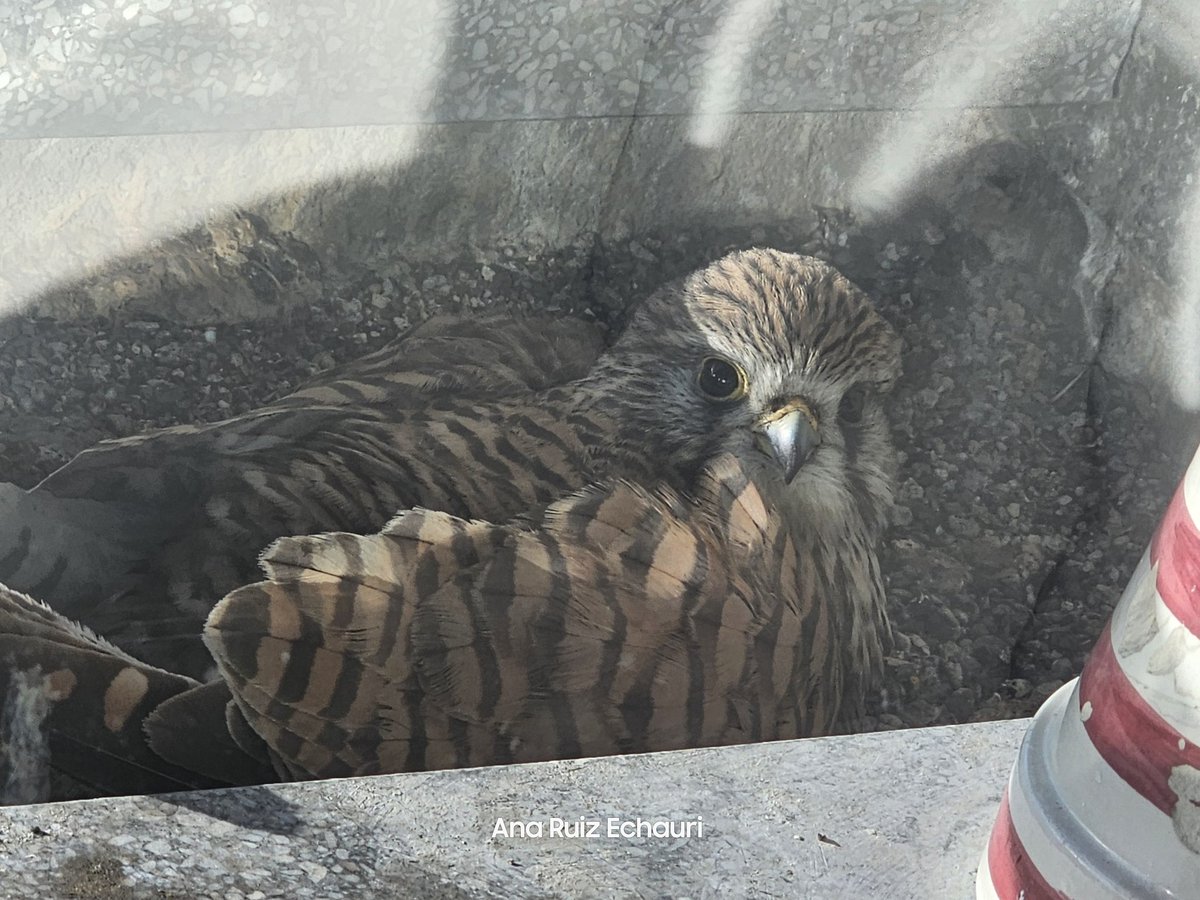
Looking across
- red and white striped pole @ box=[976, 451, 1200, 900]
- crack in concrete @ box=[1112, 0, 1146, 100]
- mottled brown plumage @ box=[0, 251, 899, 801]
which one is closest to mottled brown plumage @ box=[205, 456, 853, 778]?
mottled brown plumage @ box=[0, 251, 899, 801]

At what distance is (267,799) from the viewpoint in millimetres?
1515

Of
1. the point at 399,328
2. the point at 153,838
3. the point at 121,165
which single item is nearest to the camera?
the point at 121,165

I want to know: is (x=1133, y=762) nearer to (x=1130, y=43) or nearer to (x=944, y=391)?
(x=944, y=391)

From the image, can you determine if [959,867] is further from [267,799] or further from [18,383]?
[18,383]

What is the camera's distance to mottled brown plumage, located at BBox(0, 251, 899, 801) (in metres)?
1.38

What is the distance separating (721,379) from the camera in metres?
1.40

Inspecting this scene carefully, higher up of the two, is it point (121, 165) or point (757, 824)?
point (121, 165)

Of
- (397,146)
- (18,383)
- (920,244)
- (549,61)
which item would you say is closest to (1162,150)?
(920,244)

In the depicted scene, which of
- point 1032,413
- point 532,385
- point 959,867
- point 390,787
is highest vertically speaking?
point 532,385

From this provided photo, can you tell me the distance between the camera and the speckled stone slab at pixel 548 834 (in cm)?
144

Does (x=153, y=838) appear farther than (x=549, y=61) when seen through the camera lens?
Yes

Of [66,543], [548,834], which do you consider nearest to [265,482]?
[66,543]

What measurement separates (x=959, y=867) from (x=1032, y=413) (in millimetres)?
650

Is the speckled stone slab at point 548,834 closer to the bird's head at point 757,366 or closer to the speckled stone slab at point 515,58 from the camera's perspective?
the bird's head at point 757,366
